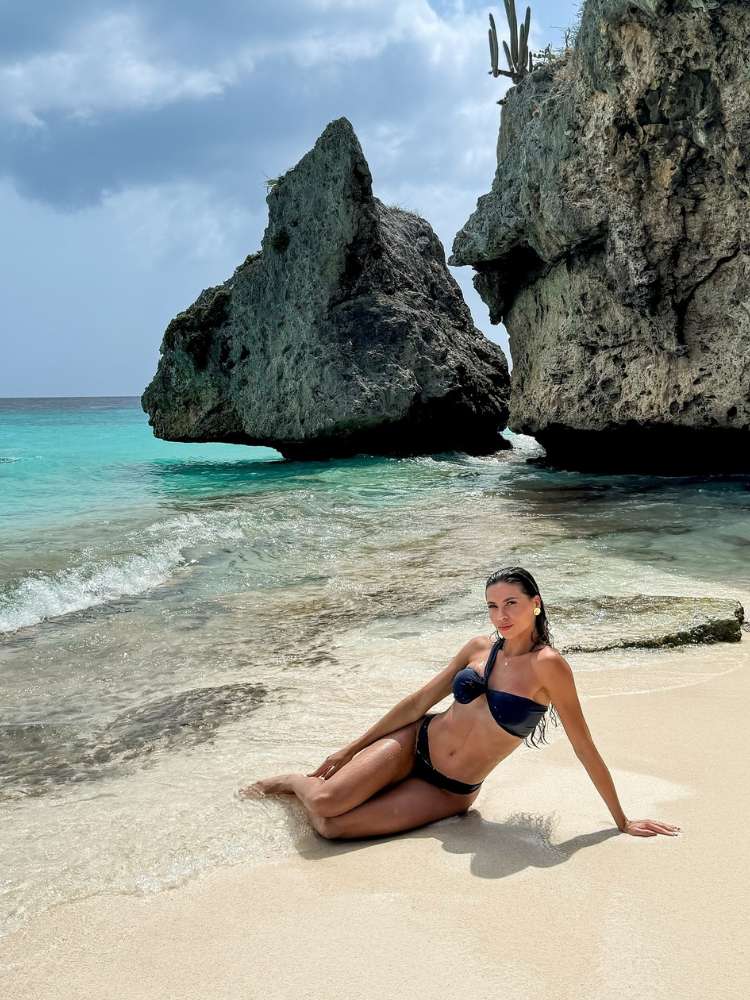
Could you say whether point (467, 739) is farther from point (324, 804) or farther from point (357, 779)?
point (324, 804)

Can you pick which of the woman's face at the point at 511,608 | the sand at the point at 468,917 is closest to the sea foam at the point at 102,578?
the sand at the point at 468,917

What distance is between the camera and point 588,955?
2.53 metres

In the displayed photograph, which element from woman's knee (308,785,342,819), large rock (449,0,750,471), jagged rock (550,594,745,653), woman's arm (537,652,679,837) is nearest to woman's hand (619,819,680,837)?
woman's arm (537,652,679,837)

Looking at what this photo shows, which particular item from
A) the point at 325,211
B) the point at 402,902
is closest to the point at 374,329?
the point at 325,211

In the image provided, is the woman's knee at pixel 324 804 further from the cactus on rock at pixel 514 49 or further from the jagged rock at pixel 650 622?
the cactus on rock at pixel 514 49

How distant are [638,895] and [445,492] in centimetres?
1258

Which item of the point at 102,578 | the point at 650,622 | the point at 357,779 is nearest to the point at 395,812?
the point at 357,779

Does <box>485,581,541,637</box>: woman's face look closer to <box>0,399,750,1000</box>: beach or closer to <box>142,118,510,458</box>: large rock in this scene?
<box>0,399,750,1000</box>: beach

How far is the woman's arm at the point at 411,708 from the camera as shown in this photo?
376cm

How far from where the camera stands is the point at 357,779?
3590 millimetres

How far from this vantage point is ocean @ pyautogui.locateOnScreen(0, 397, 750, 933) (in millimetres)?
3723

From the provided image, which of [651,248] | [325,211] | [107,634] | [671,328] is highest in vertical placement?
[325,211]

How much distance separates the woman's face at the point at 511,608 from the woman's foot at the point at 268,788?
3.97 ft

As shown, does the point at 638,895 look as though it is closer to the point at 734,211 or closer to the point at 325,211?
the point at 734,211
